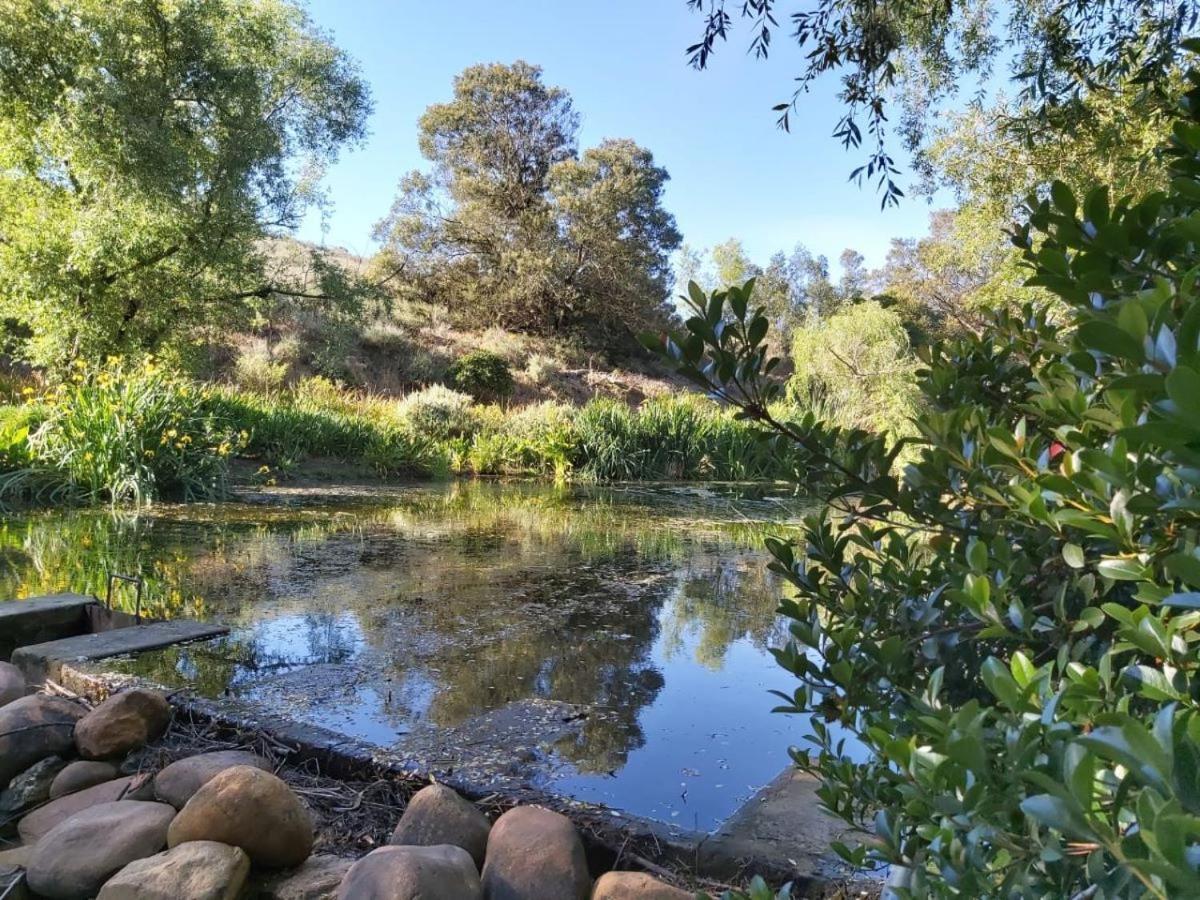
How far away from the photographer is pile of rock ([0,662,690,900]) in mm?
1389

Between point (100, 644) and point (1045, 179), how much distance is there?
30.8 ft

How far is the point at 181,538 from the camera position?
198 inches

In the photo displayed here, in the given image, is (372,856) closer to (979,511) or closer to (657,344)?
(657,344)

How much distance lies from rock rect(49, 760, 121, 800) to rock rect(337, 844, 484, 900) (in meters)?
0.92

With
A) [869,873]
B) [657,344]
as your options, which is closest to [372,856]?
[869,873]

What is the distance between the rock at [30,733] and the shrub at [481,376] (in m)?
16.7

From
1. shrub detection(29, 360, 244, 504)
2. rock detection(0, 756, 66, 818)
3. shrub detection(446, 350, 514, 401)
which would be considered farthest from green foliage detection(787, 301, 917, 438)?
rock detection(0, 756, 66, 818)

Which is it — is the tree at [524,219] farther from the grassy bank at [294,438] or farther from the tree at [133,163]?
the tree at [133,163]

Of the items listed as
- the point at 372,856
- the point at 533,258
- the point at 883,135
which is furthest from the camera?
the point at 533,258

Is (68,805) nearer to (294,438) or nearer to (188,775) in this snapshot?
(188,775)

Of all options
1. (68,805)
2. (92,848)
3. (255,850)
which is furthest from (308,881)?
(68,805)

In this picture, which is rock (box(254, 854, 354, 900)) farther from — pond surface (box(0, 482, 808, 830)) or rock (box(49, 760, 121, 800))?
rock (box(49, 760, 121, 800))

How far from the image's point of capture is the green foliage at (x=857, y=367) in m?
11.9

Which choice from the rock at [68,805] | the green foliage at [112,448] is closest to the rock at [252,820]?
the rock at [68,805]
